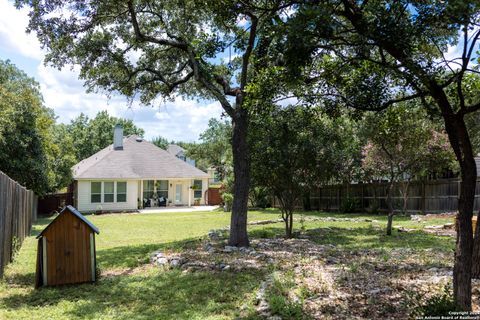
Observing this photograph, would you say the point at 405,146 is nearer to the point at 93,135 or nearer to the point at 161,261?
the point at 161,261

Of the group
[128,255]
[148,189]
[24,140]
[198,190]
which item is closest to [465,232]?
[128,255]

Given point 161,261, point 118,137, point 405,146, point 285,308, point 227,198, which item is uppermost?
point 118,137

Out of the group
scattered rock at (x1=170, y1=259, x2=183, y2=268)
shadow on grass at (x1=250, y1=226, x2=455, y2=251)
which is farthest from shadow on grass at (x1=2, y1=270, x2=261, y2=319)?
shadow on grass at (x1=250, y1=226, x2=455, y2=251)

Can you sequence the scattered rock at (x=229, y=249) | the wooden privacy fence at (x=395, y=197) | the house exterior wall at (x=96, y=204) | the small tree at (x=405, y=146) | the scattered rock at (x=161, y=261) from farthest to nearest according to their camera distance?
the house exterior wall at (x=96, y=204), the wooden privacy fence at (x=395, y=197), the small tree at (x=405, y=146), the scattered rock at (x=229, y=249), the scattered rock at (x=161, y=261)

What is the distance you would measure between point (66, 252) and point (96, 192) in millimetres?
22362

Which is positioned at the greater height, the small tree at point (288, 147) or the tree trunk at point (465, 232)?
the small tree at point (288, 147)

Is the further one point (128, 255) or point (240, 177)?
point (240, 177)

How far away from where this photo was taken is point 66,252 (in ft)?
23.0

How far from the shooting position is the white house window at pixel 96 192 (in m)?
28.1

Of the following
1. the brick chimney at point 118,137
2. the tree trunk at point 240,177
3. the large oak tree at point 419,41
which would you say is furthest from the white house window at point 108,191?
the large oak tree at point 419,41

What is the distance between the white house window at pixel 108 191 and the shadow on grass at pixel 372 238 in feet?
57.3

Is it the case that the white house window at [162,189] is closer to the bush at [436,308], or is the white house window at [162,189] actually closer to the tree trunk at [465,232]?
the bush at [436,308]

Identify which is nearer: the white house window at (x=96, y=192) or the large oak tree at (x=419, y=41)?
the large oak tree at (x=419, y=41)

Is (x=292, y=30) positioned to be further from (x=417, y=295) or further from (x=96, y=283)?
(x=96, y=283)
